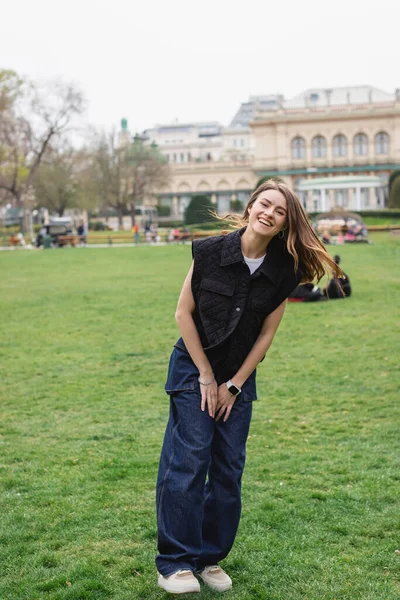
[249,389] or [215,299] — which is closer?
[215,299]

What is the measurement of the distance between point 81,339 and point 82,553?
7.80m

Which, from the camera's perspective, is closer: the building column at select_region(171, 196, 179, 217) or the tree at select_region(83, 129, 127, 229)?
the tree at select_region(83, 129, 127, 229)

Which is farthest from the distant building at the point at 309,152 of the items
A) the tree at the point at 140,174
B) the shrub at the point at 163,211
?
the tree at the point at 140,174

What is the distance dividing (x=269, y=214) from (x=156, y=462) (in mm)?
2800

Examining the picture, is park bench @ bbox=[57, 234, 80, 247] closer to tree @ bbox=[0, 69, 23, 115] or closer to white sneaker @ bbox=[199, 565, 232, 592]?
tree @ bbox=[0, 69, 23, 115]

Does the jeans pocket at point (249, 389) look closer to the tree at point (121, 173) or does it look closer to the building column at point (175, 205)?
the tree at point (121, 173)

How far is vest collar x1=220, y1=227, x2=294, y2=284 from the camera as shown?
149 inches

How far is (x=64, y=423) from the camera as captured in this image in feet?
23.9

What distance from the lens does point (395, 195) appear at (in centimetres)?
5984

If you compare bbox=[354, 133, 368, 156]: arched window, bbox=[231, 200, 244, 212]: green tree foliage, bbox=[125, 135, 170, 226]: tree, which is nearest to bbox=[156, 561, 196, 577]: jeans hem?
bbox=[125, 135, 170, 226]: tree

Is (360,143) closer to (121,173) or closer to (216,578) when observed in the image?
(121,173)

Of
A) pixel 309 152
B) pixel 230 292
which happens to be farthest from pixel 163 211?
pixel 230 292

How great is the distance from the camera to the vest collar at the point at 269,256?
12.4 ft

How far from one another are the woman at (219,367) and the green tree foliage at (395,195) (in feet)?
189
